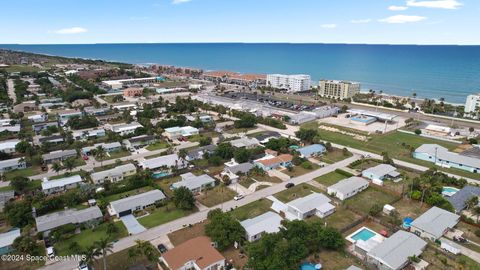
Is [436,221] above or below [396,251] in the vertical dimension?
above

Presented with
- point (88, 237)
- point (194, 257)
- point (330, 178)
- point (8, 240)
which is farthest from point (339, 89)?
point (8, 240)

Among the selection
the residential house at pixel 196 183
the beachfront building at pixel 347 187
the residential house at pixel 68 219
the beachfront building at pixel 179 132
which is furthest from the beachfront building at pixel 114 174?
Answer: the beachfront building at pixel 347 187

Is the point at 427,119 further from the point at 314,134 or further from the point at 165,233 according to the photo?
the point at 165,233

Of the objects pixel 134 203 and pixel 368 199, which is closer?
pixel 134 203

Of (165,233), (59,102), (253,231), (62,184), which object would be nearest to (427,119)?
(253,231)

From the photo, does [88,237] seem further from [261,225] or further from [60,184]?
[261,225]

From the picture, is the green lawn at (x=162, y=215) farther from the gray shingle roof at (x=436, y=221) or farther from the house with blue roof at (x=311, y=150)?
the gray shingle roof at (x=436, y=221)

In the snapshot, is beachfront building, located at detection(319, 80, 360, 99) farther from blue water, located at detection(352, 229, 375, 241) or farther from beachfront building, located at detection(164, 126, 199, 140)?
blue water, located at detection(352, 229, 375, 241)

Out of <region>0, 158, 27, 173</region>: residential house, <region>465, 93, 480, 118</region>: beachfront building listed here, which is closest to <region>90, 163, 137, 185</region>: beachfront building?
<region>0, 158, 27, 173</region>: residential house
